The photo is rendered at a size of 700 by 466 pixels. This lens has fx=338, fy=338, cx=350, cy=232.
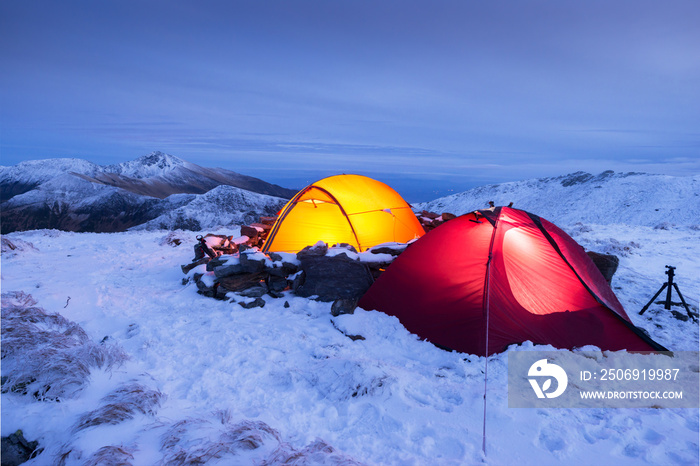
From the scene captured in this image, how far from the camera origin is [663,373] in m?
5.16

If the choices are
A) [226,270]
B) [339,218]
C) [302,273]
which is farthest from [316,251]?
[339,218]

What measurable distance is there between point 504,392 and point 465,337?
1.39m

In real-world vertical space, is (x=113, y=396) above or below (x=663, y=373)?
below

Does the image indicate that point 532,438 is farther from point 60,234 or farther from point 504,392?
point 60,234

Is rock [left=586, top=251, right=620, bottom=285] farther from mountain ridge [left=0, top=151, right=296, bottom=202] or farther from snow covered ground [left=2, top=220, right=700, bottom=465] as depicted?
mountain ridge [left=0, top=151, right=296, bottom=202]

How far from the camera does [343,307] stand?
7613 mm

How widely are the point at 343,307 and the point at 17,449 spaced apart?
5332mm

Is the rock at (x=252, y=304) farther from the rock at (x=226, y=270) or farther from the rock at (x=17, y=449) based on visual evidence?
the rock at (x=17, y=449)

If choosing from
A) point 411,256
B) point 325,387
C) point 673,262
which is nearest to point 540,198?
point 673,262

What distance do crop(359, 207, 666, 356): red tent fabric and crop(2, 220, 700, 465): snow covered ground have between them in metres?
0.41

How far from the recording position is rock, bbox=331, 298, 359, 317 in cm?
757

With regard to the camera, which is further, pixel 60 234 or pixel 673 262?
pixel 60 234

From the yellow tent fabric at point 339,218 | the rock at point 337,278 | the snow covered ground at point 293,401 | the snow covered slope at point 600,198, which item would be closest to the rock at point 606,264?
the snow covered ground at point 293,401

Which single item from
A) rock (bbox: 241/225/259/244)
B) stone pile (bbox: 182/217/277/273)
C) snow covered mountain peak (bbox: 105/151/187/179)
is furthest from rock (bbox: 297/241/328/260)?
snow covered mountain peak (bbox: 105/151/187/179)
